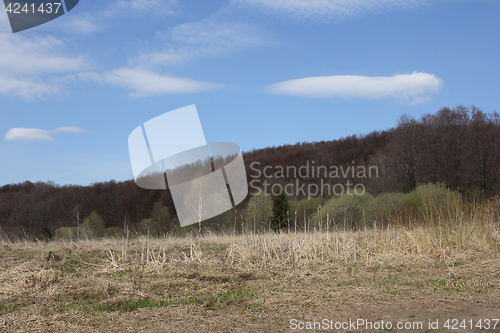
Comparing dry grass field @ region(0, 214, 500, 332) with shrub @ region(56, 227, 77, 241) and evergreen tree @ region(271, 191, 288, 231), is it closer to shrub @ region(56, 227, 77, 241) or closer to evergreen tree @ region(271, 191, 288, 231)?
shrub @ region(56, 227, 77, 241)

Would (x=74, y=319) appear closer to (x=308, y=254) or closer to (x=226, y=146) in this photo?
(x=308, y=254)

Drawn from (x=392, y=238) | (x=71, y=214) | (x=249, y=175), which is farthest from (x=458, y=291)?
(x=71, y=214)

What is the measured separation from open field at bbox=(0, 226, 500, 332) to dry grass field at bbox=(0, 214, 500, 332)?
2cm

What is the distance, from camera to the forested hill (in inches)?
1416

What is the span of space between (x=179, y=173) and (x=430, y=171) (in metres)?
25.8

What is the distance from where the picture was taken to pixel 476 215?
31.3ft

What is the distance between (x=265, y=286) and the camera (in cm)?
643

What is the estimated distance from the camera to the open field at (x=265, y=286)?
4.74 meters

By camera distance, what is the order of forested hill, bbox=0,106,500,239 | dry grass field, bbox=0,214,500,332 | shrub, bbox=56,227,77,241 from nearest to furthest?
dry grass field, bbox=0,214,500,332
shrub, bbox=56,227,77,241
forested hill, bbox=0,106,500,239
